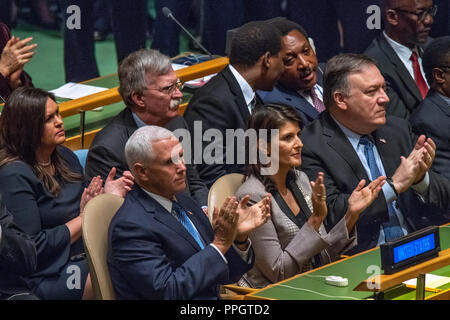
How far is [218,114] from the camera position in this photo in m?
3.55

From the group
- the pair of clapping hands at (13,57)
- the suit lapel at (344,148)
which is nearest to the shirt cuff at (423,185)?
the suit lapel at (344,148)

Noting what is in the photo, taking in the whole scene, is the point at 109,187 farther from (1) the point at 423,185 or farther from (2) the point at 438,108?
(2) the point at 438,108

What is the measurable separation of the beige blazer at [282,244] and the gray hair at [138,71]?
0.60 metres

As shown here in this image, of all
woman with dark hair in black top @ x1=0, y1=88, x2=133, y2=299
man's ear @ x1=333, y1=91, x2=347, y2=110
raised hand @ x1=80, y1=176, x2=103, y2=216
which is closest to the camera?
woman with dark hair in black top @ x1=0, y1=88, x2=133, y2=299

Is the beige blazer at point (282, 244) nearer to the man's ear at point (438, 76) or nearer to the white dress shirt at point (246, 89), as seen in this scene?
the white dress shirt at point (246, 89)

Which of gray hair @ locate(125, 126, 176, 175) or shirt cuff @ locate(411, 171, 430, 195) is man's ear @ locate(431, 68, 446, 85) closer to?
shirt cuff @ locate(411, 171, 430, 195)

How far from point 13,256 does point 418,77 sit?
89.0 inches

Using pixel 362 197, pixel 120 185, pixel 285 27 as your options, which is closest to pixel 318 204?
pixel 362 197

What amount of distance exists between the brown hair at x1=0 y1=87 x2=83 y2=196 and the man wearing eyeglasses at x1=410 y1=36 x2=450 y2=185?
1443 millimetres

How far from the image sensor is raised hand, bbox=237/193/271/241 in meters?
2.68

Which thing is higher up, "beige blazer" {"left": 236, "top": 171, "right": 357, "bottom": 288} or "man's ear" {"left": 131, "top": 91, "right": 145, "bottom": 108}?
A: "man's ear" {"left": 131, "top": 91, "right": 145, "bottom": 108}

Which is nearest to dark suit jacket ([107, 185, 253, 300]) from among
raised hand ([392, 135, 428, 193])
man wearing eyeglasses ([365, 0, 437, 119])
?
raised hand ([392, 135, 428, 193])

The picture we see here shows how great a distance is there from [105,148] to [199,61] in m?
1.55
